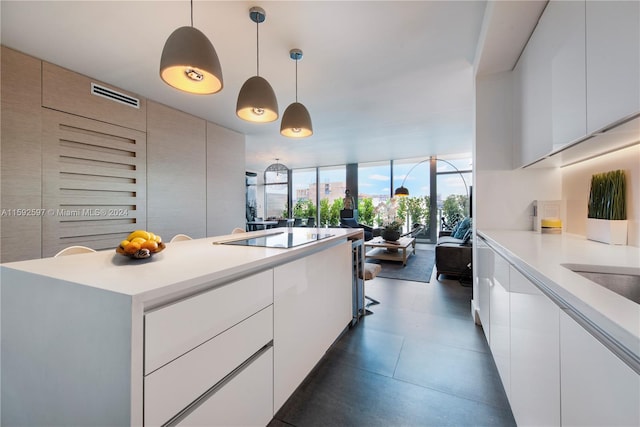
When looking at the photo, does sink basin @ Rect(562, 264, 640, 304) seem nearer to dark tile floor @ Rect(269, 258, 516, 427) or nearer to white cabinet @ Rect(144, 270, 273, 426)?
dark tile floor @ Rect(269, 258, 516, 427)

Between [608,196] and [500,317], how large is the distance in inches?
37.3

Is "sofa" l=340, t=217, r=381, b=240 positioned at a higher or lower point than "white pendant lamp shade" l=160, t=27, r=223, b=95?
lower

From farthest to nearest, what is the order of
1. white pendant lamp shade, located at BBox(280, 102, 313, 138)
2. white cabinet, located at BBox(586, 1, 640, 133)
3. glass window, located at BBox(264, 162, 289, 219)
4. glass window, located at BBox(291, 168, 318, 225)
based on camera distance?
glass window, located at BBox(264, 162, 289, 219) → glass window, located at BBox(291, 168, 318, 225) → white pendant lamp shade, located at BBox(280, 102, 313, 138) → white cabinet, located at BBox(586, 1, 640, 133)

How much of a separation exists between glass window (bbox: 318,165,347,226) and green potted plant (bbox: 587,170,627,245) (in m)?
7.42

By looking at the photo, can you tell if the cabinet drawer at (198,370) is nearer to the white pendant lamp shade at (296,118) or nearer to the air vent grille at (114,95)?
the white pendant lamp shade at (296,118)

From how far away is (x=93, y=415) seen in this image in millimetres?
771

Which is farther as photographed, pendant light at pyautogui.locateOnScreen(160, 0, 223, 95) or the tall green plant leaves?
the tall green plant leaves

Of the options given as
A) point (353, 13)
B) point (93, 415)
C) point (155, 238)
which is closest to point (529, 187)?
point (353, 13)

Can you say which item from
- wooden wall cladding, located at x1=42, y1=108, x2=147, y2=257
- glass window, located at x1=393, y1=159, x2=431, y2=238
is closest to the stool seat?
wooden wall cladding, located at x1=42, y1=108, x2=147, y2=257

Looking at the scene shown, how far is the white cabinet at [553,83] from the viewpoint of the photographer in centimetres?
122

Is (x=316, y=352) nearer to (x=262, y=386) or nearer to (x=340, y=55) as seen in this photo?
(x=262, y=386)

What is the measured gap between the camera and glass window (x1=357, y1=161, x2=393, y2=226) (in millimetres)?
8383

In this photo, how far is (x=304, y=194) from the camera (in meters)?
9.77

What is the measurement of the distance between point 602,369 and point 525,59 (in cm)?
238
